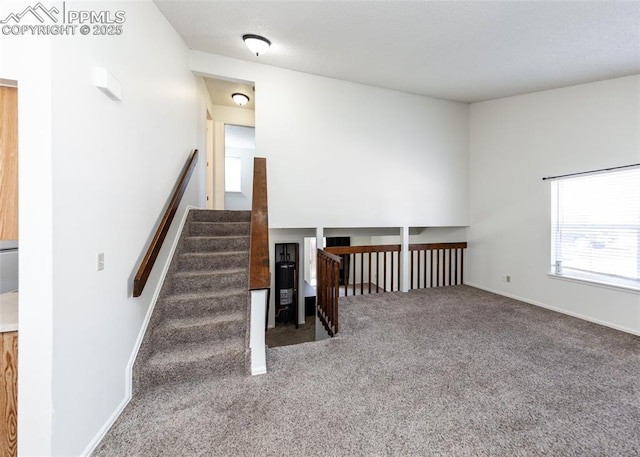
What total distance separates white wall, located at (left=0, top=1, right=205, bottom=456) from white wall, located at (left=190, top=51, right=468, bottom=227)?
64.3 inches

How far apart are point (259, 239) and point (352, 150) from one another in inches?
90.6

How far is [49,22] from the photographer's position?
1241 mm

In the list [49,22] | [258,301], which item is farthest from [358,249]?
[49,22]

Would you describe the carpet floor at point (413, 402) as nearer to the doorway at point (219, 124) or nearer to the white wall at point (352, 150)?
the white wall at point (352, 150)

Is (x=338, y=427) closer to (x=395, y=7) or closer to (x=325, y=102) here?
(x=395, y=7)

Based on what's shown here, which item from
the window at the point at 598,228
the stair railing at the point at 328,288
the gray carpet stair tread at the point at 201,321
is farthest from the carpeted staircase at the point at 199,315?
the window at the point at 598,228

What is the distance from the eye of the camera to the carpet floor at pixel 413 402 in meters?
1.46

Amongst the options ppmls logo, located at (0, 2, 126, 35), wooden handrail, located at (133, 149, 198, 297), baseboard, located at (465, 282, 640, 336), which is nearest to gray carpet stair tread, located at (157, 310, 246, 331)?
wooden handrail, located at (133, 149, 198, 297)

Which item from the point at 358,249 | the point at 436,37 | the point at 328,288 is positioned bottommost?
the point at 328,288

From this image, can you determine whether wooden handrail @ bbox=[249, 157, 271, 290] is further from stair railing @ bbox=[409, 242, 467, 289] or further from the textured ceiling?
stair railing @ bbox=[409, 242, 467, 289]

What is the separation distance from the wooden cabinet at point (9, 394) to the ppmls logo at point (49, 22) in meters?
1.40

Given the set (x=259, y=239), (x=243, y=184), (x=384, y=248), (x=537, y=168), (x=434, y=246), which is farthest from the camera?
(x=243, y=184)

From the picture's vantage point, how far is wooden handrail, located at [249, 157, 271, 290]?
2113 mm

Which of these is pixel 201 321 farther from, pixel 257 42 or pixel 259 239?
pixel 257 42
